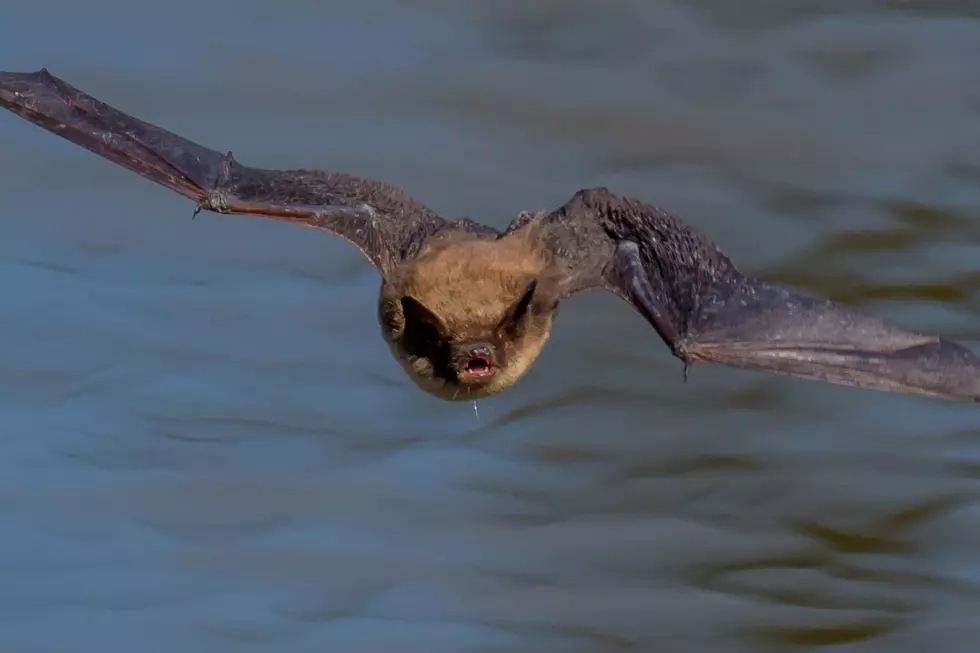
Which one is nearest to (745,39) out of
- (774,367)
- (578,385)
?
(578,385)

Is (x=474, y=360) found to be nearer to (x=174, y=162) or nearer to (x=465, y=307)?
(x=465, y=307)

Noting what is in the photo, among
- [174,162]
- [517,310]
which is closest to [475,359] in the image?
[517,310]

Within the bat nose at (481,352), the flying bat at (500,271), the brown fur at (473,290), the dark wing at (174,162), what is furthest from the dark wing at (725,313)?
the dark wing at (174,162)

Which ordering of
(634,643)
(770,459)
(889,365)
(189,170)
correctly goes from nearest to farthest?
Answer: (889,365), (189,170), (634,643), (770,459)

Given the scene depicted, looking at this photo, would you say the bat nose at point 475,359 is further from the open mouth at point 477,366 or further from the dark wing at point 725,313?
the dark wing at point 725,313

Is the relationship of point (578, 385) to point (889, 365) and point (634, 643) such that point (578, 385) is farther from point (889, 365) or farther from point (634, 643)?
point (889, 365)

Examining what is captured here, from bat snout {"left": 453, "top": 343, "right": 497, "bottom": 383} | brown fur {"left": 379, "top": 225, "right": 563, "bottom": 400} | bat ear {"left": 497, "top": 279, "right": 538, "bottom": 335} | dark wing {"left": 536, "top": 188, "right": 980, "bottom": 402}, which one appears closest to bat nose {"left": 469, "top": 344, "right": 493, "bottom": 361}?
bat snout {"left": 453, "top": 343, "right": 497, "bottom": 383}

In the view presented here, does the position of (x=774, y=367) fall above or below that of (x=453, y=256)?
below
